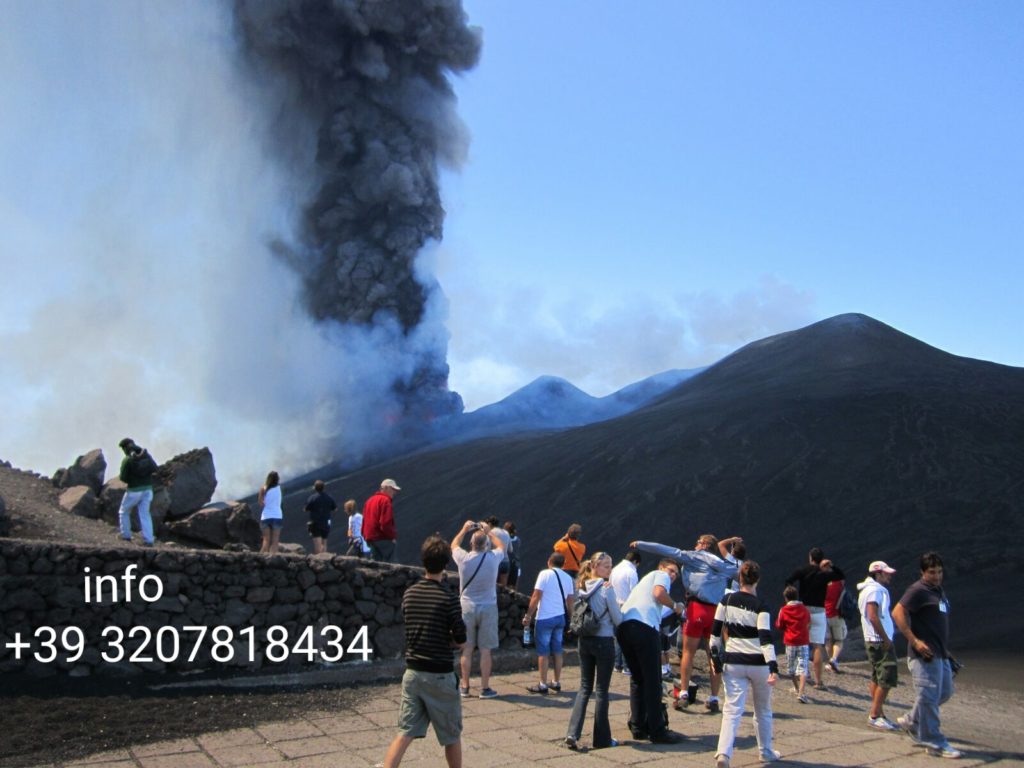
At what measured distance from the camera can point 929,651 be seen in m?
7.67

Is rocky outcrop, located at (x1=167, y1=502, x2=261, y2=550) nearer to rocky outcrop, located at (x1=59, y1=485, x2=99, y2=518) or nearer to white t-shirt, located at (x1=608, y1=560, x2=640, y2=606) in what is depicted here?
rocky outcrop, located at (x1=59, y1=485, x2=99, y2=518)

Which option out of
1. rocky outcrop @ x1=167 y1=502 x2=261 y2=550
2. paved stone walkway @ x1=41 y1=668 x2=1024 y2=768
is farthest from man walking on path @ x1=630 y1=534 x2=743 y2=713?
rocky outcrop @ x1=167 y1=502 x2=261 y2=550

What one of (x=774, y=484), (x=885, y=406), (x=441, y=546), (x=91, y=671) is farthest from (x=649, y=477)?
(x=441, y=546)

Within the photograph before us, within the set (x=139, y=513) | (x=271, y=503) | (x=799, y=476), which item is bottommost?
(x=139, y=513)

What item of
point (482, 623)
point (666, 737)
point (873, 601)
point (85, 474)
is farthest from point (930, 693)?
point (85, 474)

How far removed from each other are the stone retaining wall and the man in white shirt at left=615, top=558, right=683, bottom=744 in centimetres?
347

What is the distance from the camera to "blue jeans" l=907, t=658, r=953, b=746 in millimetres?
7766

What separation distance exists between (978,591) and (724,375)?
23.5m

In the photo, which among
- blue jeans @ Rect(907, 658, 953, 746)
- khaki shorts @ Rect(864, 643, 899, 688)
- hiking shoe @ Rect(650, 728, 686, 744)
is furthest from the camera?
khaki shorts @ Rect(864, 643, 899, 688)

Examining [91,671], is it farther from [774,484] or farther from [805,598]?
[774,484]

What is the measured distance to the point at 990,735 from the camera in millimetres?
9430

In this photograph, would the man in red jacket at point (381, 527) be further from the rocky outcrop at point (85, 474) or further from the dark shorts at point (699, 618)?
the rocky outcrop at point (85, 474)

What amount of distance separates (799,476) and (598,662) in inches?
789

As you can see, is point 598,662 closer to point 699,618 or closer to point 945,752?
point 699,618
